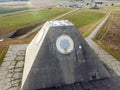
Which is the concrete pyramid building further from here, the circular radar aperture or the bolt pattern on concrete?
the bolt pattern on concrete

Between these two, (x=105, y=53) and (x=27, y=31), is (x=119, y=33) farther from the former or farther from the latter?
(x=27, y=31)

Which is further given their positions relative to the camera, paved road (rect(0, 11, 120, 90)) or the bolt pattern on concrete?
the bolt pattern on concrete

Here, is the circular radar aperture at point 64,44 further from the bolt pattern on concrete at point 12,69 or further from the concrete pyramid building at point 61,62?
the bolt pattern on concrete at point 12,69

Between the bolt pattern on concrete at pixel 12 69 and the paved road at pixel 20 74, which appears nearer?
the paved road at pixel 20 74

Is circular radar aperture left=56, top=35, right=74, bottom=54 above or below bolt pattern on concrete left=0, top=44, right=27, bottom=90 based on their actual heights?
above

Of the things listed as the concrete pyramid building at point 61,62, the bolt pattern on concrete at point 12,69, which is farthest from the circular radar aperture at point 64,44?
the bolt pattern on concrete at point 12,69

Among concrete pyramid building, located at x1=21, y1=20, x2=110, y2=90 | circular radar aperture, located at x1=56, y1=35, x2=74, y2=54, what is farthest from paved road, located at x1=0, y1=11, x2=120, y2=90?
circular radar aperture, located at x1=56, y1=35, x2=74, y2=54
